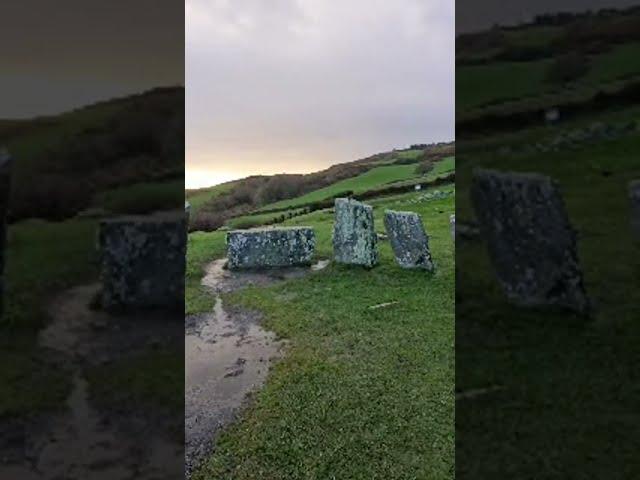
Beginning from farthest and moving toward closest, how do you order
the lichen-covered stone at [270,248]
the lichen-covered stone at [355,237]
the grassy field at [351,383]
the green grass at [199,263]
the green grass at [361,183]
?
the green grass at [361,183], the lichen-covered stone at [270,248], the lichen-covered stone at [355,237], the green grass at [199,263], the grassy field at [351,383]

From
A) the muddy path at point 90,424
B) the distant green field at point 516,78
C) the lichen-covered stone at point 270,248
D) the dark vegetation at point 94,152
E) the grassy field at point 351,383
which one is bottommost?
the grassy field at point 351,383

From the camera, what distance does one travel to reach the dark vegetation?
3105mm

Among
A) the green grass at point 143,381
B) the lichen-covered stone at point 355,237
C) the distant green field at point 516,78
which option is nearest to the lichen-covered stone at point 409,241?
the lichen-covered stone at point 355,237

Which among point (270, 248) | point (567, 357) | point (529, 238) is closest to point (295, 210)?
point (270, 248)

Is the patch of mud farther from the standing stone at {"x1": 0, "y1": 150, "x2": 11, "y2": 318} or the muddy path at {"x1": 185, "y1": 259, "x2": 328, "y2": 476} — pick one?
the standing stone at {"x1": 0, "y1": 150, "x2": 11, "y2": 318}

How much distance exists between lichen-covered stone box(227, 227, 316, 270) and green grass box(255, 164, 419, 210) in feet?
33.3

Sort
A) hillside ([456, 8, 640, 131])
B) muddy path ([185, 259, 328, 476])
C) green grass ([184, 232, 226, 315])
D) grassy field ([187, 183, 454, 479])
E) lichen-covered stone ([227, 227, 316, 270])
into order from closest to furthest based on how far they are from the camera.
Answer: hillside ([456, 8, 640, 131]), grassy field ([187, 183, 454, 479]), muddy path ([185, 259, 328, 476]), green grass ([184, 232, 226, 315]), lichen-covered stone ([227, 227, 316, 270])

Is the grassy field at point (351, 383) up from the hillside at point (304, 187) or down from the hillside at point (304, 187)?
down

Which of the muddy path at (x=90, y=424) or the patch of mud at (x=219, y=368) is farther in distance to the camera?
the patch of mud at (x=219, y=368)

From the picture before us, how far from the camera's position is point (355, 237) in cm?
1434

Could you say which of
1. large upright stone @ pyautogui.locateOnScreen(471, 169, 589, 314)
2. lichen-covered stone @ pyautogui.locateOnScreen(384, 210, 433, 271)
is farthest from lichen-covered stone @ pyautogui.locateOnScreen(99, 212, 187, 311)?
lichen-covered stone @ pyautogui.locateOnScreen(384, 210, 433, 271)

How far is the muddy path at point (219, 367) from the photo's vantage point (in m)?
7.64

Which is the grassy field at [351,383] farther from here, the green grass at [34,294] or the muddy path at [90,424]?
the green grass at [34,294]

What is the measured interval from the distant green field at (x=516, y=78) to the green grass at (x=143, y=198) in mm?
1445
